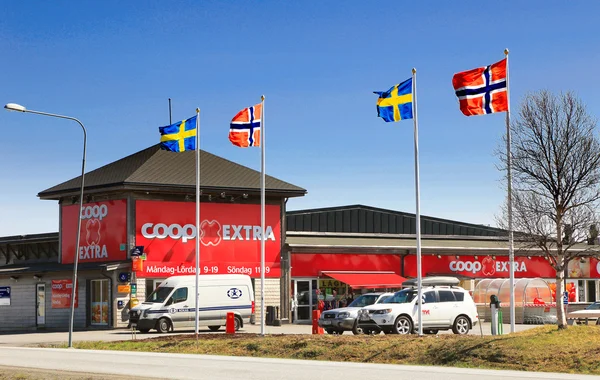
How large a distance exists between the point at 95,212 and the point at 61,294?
4479mm

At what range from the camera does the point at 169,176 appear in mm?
48625

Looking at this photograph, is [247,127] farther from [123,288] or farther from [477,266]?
[477,266]

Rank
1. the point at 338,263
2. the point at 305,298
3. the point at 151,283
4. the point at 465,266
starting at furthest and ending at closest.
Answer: the point at 465,266, the point at 338,263, the point at 305,298, the point at 151,283

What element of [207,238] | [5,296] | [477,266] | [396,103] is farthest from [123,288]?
[477,266]

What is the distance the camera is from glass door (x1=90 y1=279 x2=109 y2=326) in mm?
46844

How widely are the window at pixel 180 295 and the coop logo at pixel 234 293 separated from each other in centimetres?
205

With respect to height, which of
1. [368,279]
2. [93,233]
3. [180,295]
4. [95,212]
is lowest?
[180,295]

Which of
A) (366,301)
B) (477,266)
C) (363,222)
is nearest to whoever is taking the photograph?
(366,301)

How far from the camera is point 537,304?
4819cm

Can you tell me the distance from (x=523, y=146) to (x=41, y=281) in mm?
30442

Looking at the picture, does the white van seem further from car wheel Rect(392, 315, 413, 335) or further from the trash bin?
car wheel Rect(392, 315, 413, 335)

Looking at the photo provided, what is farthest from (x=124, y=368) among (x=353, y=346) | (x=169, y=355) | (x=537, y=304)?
(x=537, y=304)

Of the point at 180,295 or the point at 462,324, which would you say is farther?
the point at 180,295

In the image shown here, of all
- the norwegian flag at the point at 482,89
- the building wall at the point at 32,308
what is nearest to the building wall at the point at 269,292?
the building wall at the point at 32,308
